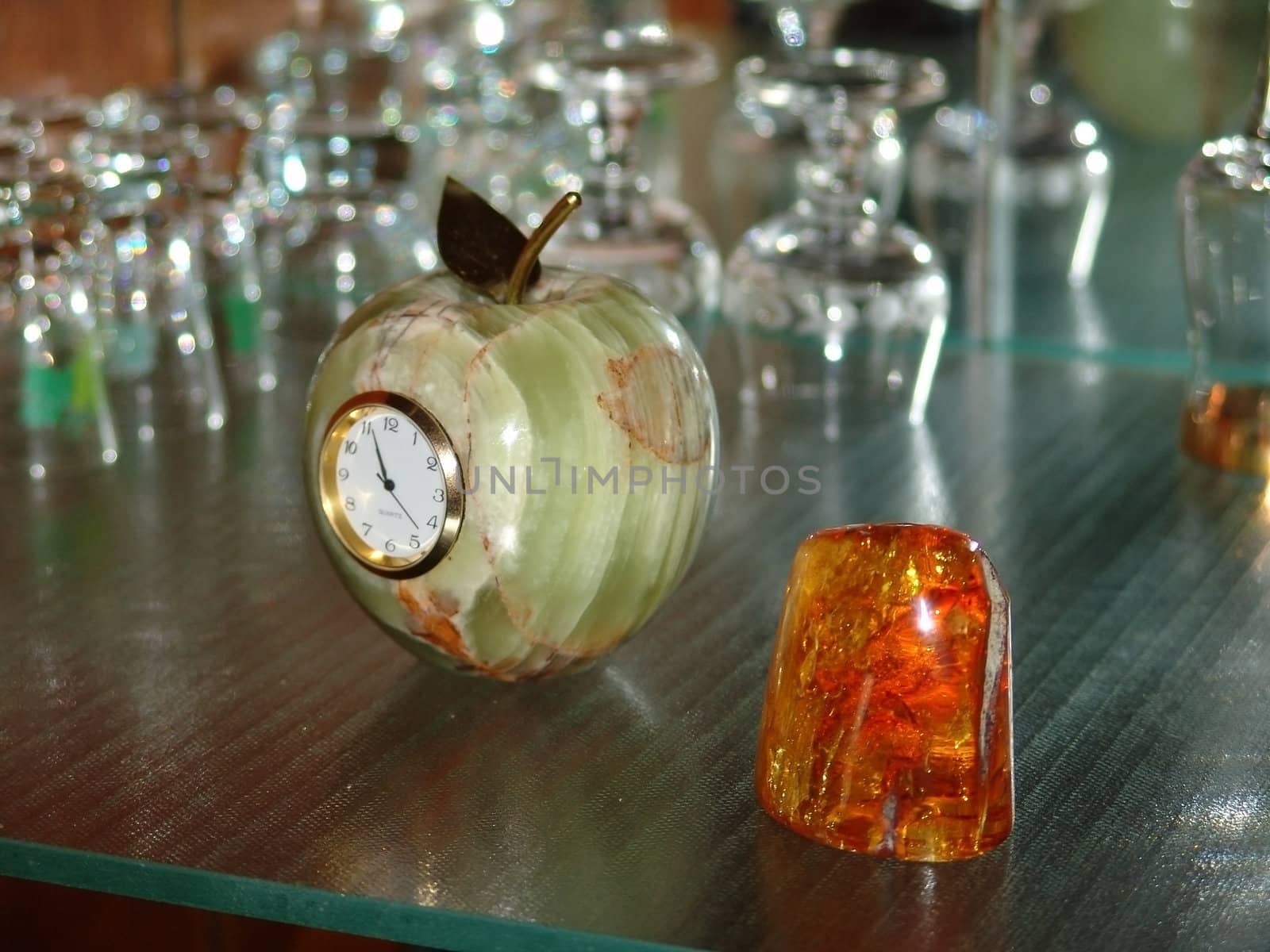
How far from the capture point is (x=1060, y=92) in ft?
5.08

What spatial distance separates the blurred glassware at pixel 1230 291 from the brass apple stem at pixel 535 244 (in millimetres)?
532

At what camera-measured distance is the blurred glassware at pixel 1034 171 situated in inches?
60.6

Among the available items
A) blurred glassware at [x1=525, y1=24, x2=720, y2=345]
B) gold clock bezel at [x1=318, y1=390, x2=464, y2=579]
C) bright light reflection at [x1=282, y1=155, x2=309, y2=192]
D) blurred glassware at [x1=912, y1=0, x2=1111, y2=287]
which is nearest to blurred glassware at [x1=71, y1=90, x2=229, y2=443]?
bright light reflection at [x1=282, y1=155, x2=309, y2=192]

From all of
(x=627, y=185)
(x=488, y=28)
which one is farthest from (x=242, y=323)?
(x=488, y=28)

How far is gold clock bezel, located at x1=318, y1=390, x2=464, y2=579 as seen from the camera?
2.53 feet

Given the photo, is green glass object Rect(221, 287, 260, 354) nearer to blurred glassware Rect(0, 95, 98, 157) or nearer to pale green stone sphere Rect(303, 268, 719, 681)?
blurred glassware Rect(0, 95, 98, 157)

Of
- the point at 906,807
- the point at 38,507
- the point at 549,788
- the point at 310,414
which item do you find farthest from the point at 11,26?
the point at 906,807

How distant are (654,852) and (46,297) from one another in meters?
0.70

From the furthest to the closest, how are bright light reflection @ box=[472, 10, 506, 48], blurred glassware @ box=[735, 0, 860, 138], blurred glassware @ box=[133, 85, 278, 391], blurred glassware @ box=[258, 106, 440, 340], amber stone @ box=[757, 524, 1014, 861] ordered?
1. bright light reflection @ box=[472, 10, 506, 48]
2. blurred glassware @ box=[735, 0, 860, 138]
3. blurred glassware @ box=[258, 106, 440, 340]
4. blurred glassware @ box=[133, 85, 278, 391]
5. amber stone @ box=[757, 524, 1014, 861]

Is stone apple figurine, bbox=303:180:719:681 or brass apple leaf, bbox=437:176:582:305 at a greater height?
brass apple leaf, bbox=437:176:582:305

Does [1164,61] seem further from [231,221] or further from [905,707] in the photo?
[905,707]

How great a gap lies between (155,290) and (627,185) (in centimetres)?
36

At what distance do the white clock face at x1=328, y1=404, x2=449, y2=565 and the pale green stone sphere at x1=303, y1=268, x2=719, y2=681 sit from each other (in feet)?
0.04

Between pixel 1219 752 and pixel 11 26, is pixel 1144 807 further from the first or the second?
pixel 11 26
